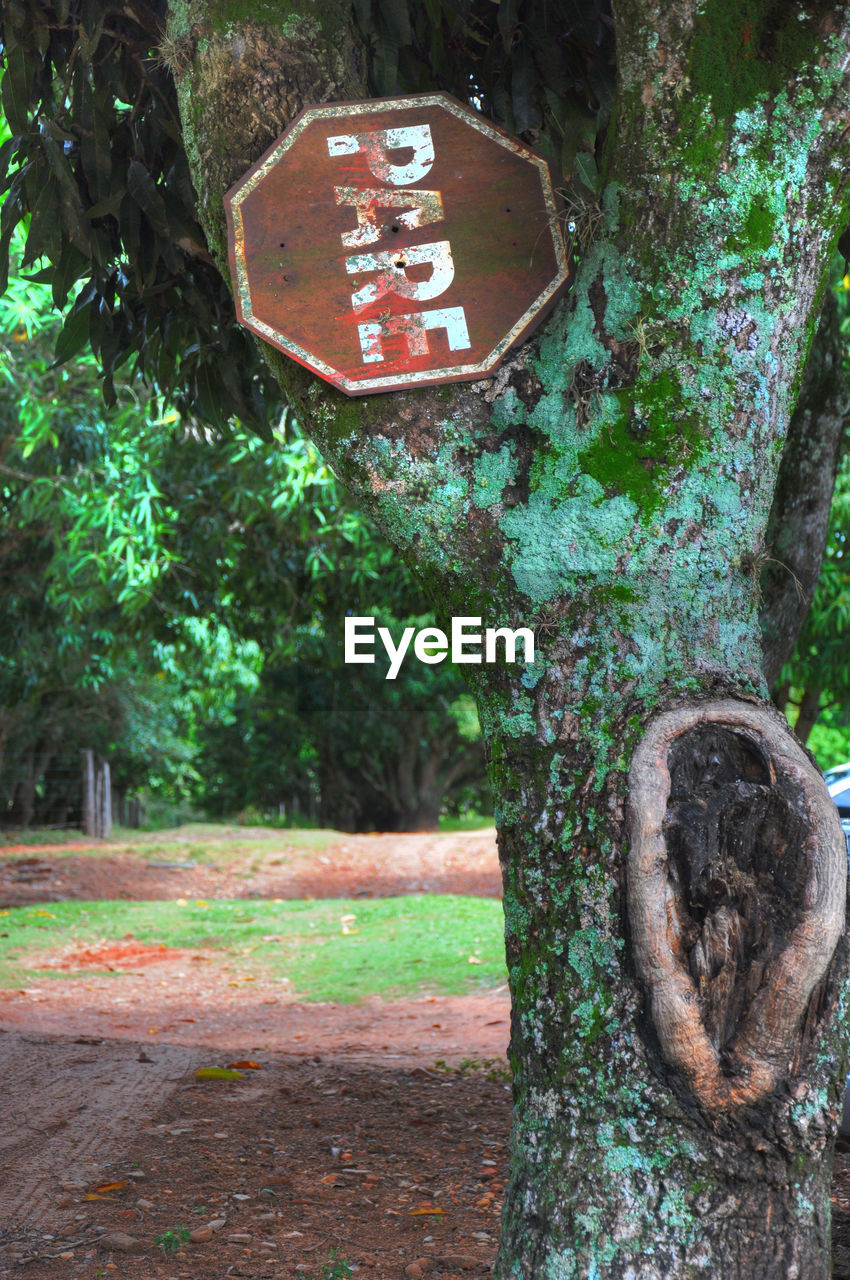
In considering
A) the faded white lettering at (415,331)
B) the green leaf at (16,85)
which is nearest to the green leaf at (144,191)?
the green leaf at (16,85)

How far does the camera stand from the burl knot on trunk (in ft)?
7.34

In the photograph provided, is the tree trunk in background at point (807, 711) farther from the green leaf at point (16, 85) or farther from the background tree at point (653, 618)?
the green leaf at point (16, 85)

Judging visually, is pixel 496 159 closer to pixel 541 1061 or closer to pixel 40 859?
pixel 541 1061

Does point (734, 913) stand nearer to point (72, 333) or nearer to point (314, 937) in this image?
point (72, 333)

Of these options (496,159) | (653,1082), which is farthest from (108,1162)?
(496,159)

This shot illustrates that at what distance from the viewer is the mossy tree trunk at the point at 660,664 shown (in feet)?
7.41

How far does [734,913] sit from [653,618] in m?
0.66

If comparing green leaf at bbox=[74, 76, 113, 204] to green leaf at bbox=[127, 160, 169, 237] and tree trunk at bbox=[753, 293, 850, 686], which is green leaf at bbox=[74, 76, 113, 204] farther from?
tree trunk at bbox=[753, 293, 850, 686]

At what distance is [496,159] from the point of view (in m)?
2.76

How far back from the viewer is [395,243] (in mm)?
2729

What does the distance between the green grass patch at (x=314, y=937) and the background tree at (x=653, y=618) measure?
5690 mm

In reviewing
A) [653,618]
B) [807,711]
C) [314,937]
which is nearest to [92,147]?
[653,618]

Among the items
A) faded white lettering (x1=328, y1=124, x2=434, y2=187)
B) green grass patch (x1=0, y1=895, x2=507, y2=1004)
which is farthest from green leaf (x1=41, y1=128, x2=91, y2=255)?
green grass patch (x1=0, y1=895, x2=507, y2=1004)

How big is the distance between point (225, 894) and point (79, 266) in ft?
36.8
